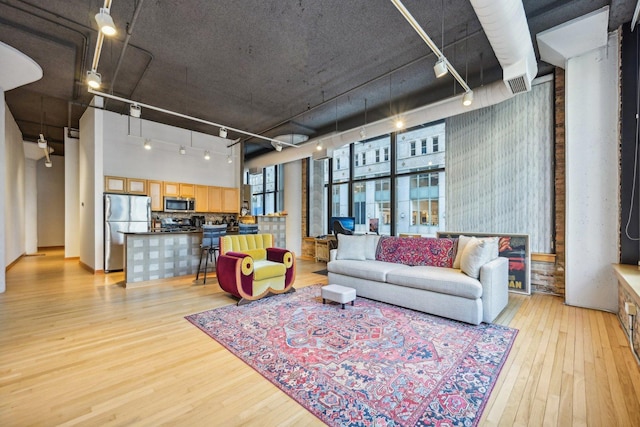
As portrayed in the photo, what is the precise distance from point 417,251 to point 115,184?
648 cm

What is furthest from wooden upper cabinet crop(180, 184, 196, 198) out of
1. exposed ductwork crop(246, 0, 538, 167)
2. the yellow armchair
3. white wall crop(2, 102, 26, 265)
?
exposed ductwork crop(246, 0, 538, 167)

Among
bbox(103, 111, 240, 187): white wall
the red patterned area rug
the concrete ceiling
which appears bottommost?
the red patterned area rug

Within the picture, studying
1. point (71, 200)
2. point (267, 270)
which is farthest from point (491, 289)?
point (71, 200)

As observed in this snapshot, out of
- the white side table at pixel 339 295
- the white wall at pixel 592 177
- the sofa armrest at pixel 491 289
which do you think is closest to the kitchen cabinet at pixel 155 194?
the white side table at pixel 339 295

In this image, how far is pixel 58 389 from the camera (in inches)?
77.5

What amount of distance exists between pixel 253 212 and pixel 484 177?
8.16 m

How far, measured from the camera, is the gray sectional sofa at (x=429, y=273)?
318cm

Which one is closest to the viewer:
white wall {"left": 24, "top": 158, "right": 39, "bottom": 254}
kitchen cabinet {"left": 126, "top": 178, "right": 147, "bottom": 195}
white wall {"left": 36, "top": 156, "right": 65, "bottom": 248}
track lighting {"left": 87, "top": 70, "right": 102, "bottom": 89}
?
track lighting {"left": 87, "top": 70, "right": 102, "bottom": 89}

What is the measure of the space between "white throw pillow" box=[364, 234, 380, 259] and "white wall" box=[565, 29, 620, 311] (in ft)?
8.66

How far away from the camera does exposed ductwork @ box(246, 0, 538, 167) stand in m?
2.42

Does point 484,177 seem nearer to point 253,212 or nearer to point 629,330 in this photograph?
point 629,330

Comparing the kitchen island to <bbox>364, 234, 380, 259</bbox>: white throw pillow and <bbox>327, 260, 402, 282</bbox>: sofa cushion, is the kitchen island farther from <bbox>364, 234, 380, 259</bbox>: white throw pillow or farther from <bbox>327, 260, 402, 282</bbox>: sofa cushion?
<bbox>364, 234, 380, 259</bbox>: white throw pillow

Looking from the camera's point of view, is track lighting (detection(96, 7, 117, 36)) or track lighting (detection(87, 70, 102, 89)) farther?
track lighting (detection(87, 70, 102, 89))

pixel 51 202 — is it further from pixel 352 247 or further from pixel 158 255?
pixel 352 247
